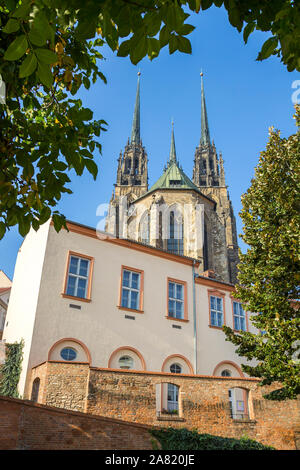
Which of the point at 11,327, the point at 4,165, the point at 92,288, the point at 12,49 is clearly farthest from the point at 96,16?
the point at 11,327

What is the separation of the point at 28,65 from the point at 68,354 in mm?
14555

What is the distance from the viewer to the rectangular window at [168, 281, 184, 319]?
1905 cm

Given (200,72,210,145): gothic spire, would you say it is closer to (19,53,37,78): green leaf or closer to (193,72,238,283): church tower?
(193,72,238,283): church tower

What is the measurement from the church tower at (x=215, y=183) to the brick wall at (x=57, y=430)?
37.3 m

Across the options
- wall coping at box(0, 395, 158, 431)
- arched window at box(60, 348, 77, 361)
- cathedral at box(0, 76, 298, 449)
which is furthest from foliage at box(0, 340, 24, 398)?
wall coping at box(0, 395, 158, 431)

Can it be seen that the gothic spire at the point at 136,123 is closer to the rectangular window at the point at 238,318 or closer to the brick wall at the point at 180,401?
the rectangular window at the point at 238,318

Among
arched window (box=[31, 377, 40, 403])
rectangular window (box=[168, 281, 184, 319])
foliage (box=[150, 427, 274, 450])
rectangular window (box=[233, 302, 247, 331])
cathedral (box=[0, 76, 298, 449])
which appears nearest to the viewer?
foliage (box=[150, 427, 274, 450])

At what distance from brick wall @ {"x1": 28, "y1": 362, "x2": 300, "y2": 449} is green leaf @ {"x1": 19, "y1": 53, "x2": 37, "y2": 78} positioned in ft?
37.0

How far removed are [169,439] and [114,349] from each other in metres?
5.67

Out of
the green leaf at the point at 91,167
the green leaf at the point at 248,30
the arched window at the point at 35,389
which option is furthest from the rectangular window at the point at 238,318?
the green leaf at the point at 248,30

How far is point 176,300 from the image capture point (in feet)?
63.6

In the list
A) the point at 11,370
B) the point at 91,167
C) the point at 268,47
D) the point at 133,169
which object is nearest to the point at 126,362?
the point at 11,370

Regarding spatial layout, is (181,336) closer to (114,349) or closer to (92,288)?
(114,349)

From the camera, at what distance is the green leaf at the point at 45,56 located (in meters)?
2.20
